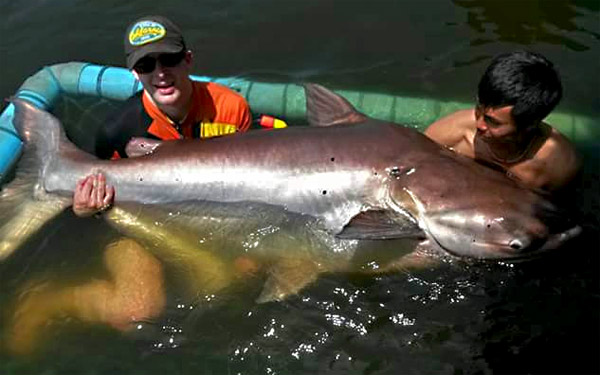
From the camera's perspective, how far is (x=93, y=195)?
4098mm

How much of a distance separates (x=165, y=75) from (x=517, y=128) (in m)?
2.09

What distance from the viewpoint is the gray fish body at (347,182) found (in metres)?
3.55

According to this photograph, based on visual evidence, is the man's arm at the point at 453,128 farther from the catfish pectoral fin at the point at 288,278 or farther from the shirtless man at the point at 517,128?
the catfish pectoral fin at the point at 288,278

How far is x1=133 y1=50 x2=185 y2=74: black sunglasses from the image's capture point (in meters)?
3.96

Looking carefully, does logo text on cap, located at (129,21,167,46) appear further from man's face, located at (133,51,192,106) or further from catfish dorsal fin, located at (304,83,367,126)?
catfish dorsal fin, located at (304,83,367,126)

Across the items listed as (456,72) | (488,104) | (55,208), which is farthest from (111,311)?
(456,72)

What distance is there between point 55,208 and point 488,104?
281 centimetres

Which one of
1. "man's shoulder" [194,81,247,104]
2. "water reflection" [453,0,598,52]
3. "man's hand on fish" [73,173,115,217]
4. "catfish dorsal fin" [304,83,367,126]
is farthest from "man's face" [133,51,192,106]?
"water reflection" [453,0,598,52]

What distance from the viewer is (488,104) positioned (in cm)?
356

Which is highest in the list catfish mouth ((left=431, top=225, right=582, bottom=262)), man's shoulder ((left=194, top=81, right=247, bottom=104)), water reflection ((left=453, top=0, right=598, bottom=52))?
man's shoulder ((left=194, top=81, right=247, bottom=104))

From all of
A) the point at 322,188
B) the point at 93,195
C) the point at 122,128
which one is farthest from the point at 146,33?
the point at 322,188

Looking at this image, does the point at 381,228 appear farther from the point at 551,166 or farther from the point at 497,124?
the point at 551,166

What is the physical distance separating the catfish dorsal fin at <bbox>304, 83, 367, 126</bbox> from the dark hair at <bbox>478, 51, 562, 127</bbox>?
0.84 meters

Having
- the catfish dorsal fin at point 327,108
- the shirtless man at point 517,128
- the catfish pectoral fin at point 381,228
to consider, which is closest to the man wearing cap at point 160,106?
the catfish dorsal fin at point 327,108
